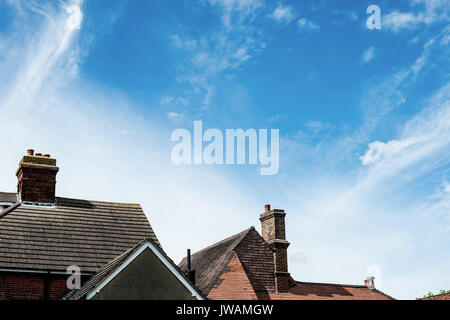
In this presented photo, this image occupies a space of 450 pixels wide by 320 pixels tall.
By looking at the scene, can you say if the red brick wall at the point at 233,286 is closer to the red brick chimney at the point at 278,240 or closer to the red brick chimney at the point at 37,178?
the red brick chimney at the point at 278,240

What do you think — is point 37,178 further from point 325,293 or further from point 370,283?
point 370,283

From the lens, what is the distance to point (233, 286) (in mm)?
23469

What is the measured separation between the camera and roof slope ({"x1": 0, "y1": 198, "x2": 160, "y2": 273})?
60.3 ft

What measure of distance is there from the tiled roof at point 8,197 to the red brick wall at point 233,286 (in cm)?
1077

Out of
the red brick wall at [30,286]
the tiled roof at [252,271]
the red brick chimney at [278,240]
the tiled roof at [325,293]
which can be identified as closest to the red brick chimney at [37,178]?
the red brick wall at [30,286]

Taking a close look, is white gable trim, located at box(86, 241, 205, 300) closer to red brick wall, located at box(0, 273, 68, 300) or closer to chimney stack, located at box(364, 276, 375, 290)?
red brick wall, located at box(0, 273, 68, 300)

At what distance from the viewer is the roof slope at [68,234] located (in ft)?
60.3

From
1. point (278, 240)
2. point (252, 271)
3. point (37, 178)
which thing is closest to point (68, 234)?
point (37, 178)
